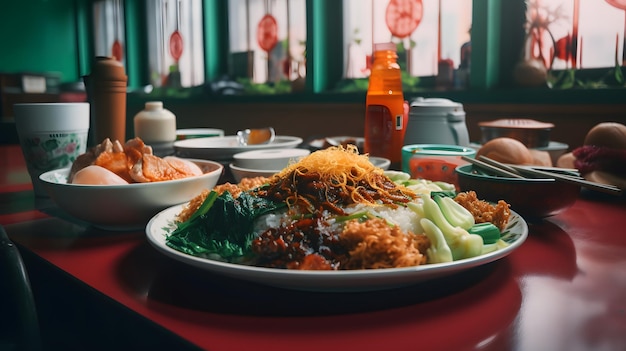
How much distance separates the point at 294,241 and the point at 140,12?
5544 millimetres

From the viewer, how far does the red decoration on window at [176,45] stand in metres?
5.24

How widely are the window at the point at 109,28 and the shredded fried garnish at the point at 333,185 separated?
222 inches

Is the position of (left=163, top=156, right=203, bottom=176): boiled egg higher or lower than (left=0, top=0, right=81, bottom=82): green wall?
lower

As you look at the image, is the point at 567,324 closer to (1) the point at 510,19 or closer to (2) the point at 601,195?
(2) the point at 601,195

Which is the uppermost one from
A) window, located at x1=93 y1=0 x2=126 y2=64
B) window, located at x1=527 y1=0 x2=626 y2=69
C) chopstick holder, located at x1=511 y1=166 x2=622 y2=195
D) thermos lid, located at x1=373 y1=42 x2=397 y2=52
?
window, located at x1=93 y1=0 x2=126 y2=64

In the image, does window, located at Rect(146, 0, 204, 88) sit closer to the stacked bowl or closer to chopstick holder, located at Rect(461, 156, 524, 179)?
the stacked bowl

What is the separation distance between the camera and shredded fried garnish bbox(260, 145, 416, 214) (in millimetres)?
758

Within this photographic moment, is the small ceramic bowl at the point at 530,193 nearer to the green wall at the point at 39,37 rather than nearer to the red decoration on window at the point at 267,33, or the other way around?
the red decoration on window at the point at 267,33

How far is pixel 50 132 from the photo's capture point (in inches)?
47.6

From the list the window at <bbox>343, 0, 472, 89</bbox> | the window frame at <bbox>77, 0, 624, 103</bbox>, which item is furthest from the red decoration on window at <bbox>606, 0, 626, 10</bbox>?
the window at <bbox>343, 0, 472, 89</bbox>

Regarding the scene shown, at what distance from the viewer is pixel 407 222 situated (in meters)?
0.74

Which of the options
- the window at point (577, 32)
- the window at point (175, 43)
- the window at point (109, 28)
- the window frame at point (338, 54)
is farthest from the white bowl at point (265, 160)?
the window at point (109, 28)

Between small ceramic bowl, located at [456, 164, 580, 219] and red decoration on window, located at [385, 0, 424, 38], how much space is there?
2362mm

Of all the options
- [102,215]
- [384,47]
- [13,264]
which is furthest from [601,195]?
[13,264]
